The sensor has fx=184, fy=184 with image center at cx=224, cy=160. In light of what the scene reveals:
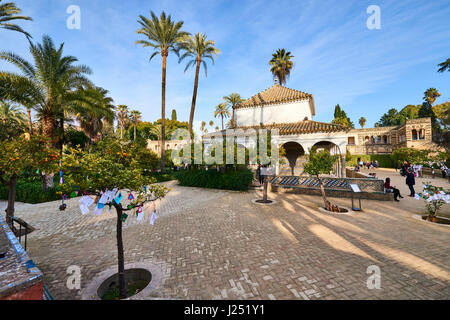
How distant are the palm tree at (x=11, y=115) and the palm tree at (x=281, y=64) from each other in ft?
133

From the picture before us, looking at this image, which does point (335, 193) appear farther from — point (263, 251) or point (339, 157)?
point (263, 251)

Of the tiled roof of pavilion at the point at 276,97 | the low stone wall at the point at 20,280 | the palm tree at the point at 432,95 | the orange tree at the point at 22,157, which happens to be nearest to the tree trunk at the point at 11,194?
the orange tree at the point at 22,157

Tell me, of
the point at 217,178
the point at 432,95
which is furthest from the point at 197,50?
the point at 432,95

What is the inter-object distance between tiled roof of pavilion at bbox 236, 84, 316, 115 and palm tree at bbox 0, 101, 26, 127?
111 ft

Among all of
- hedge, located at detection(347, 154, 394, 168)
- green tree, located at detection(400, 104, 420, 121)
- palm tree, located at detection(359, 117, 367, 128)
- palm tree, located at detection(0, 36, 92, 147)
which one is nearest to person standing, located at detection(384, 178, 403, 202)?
palm tree, located at detection(0, 36, 92, 147)

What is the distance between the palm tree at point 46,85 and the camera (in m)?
11.5

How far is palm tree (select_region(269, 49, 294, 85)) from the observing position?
3080cm

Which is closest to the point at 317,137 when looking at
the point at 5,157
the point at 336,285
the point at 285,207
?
the point at 285,207

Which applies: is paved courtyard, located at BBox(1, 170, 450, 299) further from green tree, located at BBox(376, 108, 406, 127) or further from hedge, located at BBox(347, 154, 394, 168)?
green tree, located at BBox(376, 108, 406, 127)

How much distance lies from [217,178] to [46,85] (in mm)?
13981

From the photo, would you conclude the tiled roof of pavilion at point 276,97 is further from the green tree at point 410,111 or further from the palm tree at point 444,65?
the green tree at point 410,111

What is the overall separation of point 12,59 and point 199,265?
1809 cm

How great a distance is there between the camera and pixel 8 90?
1128cm

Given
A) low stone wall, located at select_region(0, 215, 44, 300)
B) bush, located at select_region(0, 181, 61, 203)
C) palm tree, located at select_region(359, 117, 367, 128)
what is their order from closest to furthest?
low stone wall, located at select_region(0, 215, 44, 300), bush, located at select_region(0, 181, 61, 203), palm tree, located at select_region(359, 117, 367, 128)
